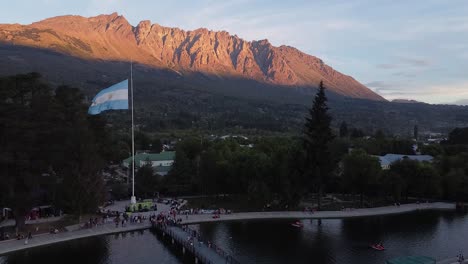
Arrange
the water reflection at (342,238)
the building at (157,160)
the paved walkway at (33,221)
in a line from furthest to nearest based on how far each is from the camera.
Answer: the building at (157,160), the paved walkway at (33,221), the water reflection at (342,238)

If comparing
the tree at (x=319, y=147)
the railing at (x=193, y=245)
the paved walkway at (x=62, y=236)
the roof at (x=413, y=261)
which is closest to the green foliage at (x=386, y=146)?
the tree at (x=319, y=147)

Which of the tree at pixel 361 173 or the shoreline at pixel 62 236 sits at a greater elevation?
the tree at pixel 361 173

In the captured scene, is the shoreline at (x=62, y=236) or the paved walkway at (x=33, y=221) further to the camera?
the paved walkway at (x=33, y=221)

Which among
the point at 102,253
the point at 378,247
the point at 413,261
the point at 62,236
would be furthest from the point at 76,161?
the point at 413,261

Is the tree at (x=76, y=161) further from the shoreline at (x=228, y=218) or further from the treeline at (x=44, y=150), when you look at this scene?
the shoreline at (x=228, y=218)

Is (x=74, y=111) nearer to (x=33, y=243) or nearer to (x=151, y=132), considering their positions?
(x=33, y=243)

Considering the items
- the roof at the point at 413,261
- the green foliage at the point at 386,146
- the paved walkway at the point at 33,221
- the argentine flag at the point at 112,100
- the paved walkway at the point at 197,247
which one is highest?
the argentine flag at the point at 112,100

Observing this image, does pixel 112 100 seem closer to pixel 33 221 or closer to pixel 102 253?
pixel 102 253

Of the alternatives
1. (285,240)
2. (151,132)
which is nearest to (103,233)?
(285,240)

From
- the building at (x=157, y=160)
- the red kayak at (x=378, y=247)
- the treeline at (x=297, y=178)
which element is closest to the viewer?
the red kayak at (x=378, y=247)
